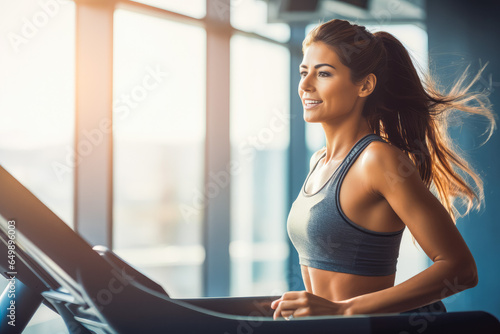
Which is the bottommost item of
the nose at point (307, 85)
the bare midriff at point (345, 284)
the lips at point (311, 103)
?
the bare midriff at point (345, 284)

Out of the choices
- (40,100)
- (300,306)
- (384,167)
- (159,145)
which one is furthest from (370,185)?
(159,145)

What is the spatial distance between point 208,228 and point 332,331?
10.6 ft

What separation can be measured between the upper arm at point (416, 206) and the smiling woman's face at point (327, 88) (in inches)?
8.4

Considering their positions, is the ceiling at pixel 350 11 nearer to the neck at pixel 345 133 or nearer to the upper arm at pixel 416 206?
the neck at pixel 345 133

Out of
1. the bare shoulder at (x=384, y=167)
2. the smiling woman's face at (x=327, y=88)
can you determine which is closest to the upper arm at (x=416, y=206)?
the bare shoulder at (x=384, y=167)

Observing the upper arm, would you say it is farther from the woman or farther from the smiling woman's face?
the smiling woman's face

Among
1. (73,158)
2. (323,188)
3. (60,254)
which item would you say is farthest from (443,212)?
(73,158)

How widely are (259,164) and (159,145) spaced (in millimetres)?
1132

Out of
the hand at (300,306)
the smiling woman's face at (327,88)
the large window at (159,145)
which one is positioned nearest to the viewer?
the hand at (300,306)

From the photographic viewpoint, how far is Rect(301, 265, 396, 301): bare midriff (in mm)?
1093

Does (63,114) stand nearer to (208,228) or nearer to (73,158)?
(73,158)

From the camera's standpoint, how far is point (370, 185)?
1039mm

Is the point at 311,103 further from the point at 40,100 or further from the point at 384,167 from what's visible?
the point at 40,100

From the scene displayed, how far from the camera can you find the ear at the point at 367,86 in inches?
49.1
